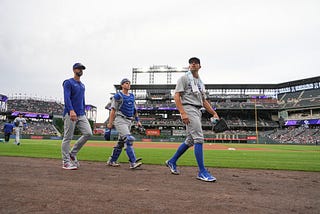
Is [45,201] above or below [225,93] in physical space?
below

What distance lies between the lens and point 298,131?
4225 centimetres

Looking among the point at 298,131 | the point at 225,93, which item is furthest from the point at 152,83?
the point at 298,131

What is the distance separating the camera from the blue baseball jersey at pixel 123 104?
5.01 metres

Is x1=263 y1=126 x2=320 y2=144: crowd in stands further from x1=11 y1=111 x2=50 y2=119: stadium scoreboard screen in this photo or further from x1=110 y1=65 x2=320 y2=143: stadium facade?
x1=11 y1=111 x2=50 y2=119: stadium scoreboard screen

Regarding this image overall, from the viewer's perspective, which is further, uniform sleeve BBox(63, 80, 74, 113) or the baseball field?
uniform sleeve BBox(63, 80, 74, 113)

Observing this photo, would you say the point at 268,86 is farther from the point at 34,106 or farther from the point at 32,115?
the point at 34,106

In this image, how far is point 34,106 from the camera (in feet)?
204

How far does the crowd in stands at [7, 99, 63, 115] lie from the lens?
6000 cm

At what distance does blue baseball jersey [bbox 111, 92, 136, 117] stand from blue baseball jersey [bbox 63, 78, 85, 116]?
720 millimetres

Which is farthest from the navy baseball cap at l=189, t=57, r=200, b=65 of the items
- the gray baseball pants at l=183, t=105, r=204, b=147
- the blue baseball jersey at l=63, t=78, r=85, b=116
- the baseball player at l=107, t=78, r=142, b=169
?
the blue baseball jersey at l=63, t=78, r=85, b=116

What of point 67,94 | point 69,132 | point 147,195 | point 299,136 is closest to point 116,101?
point 67,94

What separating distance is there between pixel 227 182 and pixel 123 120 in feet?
8.57

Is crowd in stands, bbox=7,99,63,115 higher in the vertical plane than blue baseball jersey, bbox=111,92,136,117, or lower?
higher

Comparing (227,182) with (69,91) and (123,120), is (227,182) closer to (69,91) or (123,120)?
(123,120)
